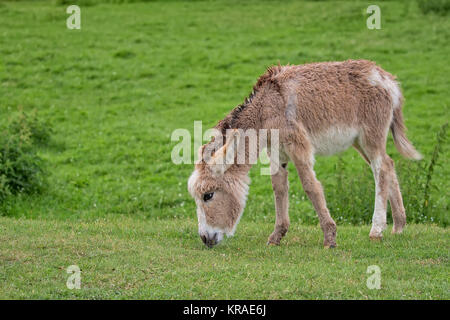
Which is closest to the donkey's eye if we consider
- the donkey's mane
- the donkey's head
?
the donkey's head

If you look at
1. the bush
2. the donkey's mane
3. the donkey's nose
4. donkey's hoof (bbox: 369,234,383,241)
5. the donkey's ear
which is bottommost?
donkey's hoof (bbox: 369,234,383,241)

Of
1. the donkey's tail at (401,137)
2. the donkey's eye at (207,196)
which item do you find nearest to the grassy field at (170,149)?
the donkey's eye at (207,196)

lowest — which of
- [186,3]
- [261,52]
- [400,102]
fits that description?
[400,102]

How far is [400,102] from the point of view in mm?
8922

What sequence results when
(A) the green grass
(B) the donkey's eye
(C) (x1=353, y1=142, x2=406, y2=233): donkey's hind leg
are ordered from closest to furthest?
1. (A) the green grass
2. (B) the donkey's eye
3. (C) (x1=353, y1=142, x2=406, y2=233): donkey's hind leg

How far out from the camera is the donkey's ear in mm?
7727

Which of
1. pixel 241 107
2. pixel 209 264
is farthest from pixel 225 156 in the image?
pixel 209 264

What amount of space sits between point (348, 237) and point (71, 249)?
12.4 feet

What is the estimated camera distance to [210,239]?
7801 mm

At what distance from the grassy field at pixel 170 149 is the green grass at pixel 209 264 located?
0.03 metres

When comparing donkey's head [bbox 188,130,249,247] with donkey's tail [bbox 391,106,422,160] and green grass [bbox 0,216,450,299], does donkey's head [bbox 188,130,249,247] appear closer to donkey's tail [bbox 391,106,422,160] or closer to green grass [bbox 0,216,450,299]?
green grass [bbox 0,216,450,299]

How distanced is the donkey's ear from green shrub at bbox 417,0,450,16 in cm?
1642
